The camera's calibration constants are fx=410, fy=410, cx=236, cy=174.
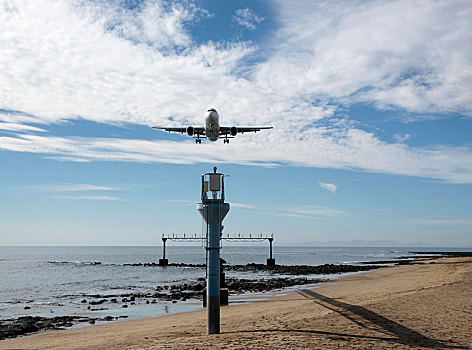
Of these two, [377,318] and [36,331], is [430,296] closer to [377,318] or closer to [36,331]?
[377,318]

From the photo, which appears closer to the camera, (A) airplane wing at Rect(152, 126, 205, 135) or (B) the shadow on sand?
(B) the shadow on sand

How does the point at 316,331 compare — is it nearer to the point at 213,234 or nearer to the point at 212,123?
the point at 213,234

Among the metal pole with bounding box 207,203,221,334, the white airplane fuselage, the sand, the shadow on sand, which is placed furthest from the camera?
the white airplane fuselage

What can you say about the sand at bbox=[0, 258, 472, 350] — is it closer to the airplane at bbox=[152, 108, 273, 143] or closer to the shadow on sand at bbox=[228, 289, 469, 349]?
the shadow on sand at bbox=[228, 289, 469, 349]

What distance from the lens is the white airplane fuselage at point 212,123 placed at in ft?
140

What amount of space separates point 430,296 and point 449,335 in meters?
10.8

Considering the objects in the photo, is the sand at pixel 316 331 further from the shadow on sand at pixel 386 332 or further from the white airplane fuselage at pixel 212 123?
the white airplane fuselage at pixel 212 123

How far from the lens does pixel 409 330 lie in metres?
16.9

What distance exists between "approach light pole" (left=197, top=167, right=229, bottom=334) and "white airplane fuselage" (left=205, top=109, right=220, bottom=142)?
78.1 ft

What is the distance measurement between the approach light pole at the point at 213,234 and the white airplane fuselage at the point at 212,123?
23817 mm

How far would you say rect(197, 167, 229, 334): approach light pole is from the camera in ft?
59.6

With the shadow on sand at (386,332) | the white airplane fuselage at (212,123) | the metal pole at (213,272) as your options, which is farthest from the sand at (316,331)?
the white airplane fuselage at (212,123)

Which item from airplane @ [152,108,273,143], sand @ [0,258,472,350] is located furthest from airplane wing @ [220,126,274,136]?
sand @ [0,258,472,350]

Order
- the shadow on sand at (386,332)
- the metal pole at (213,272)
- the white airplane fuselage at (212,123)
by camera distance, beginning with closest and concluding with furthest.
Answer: the shadow on sand at (386,332) → the metal pole at (213,272) → the white airplane fuselage at (212,123)
